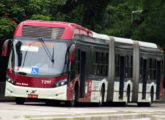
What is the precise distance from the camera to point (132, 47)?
36125mm

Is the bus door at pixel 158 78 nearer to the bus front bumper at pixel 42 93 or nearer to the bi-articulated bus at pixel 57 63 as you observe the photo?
the bi-articulated bus at pixel 57 63

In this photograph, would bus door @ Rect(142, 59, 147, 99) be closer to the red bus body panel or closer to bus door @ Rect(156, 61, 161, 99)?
bus door @ Rect(156, 61, 161, 99)

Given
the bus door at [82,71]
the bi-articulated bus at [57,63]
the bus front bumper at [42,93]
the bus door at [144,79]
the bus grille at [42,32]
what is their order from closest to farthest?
1. the bus front bumper at [42,93]
2. the bi-articulated bus at [57,63]
3. the bus grille at [42,32]
4. the bus door at [82,71]
5. the bus door at [144,79]

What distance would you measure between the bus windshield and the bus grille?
1.22 ft

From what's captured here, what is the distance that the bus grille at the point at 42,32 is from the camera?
85.4 feet

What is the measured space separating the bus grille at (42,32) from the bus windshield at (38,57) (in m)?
0.37

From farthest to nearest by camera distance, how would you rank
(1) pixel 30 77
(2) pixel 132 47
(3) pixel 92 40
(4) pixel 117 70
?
(2) pixel 132 47, (4) pixel 117 70, (3) pixel 92 40, (1) pixel 30 77

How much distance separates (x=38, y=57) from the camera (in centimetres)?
2539

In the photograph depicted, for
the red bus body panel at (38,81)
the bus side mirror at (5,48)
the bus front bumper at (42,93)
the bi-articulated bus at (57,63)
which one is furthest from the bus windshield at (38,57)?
the bus front bumper at (42,93)

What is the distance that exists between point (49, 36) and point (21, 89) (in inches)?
87.9

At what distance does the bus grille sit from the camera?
85.4 feet

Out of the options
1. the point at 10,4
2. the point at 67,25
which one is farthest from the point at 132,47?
the point at 67,25

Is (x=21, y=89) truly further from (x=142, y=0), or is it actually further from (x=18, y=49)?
(x=142, y=0)

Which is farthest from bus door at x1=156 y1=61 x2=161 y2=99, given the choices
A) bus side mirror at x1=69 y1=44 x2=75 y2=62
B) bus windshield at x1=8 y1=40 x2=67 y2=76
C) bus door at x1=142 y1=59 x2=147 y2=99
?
bus side mirror at x1=69 y1=44 x2=75 y2=62
